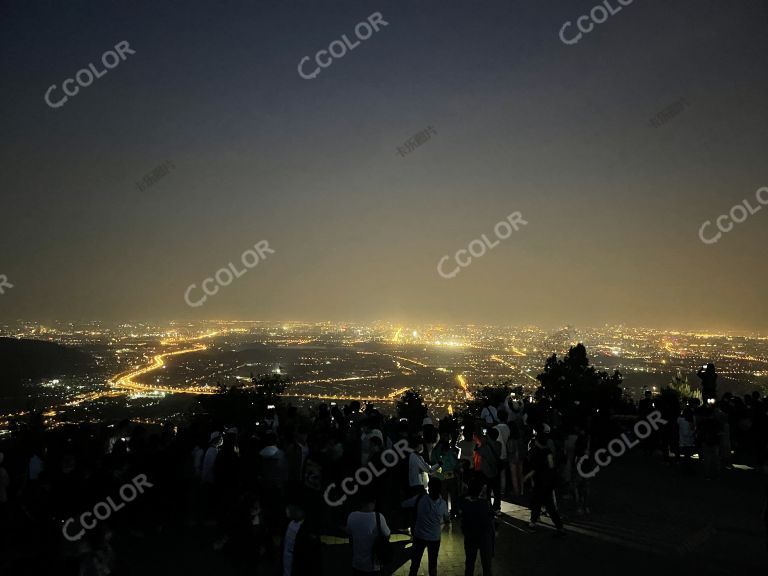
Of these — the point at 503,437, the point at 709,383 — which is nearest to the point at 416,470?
the point at 503,437

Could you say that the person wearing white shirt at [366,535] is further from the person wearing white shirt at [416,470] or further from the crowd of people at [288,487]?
the person wearing white shirt at [416,470]

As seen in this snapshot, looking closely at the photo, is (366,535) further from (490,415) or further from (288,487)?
(490,415)

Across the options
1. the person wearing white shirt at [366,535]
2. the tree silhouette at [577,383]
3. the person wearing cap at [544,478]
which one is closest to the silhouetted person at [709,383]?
the tree silhouette at [577,383]

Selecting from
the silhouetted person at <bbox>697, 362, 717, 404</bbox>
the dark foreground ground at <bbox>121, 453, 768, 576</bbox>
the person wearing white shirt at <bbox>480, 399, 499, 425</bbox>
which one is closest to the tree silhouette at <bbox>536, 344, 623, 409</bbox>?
the silhouetted person at <bbox>697, 362, 717, 404</bbox>

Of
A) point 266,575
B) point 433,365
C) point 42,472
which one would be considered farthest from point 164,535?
point 433,365

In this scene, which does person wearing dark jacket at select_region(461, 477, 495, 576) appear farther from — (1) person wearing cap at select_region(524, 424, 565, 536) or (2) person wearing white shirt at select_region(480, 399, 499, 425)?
(2) person wearing white shirt at select_region(480, 399, 499, 425)

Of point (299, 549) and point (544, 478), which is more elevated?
point (299, 549)

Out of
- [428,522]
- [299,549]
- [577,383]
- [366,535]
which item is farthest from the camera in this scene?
[577,383]

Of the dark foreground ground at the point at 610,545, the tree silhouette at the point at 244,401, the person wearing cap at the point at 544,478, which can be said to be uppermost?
the person wearing cap at the point at 544,478
